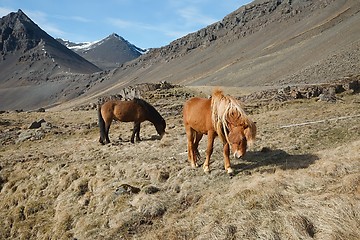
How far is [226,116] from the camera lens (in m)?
8.49

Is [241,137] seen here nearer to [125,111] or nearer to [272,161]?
[272,161]

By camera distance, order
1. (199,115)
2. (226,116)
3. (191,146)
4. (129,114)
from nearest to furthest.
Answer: (226,116), (199,115), (191,146), (129,114)

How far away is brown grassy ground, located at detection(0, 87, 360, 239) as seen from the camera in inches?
262

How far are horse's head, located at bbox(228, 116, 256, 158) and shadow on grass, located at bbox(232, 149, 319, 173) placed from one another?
129 cm

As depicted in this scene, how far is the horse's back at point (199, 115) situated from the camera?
9.33m

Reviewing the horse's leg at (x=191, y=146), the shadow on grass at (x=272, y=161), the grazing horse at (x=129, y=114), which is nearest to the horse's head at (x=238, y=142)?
the shadow on grass at (x=272, y=161)

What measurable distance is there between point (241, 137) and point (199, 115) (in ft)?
6.07

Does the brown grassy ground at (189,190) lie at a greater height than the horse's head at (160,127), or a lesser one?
lesser

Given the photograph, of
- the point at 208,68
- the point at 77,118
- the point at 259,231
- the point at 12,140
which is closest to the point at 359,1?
the point at 208,68

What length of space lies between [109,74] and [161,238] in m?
180

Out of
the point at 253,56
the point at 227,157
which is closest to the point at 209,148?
the point at 227,157

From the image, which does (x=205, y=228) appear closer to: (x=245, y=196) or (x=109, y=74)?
(x=245, y=196)

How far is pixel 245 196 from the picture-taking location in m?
7.41

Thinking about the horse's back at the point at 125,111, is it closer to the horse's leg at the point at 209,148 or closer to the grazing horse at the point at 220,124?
the grazing horse at the point at 220,124
